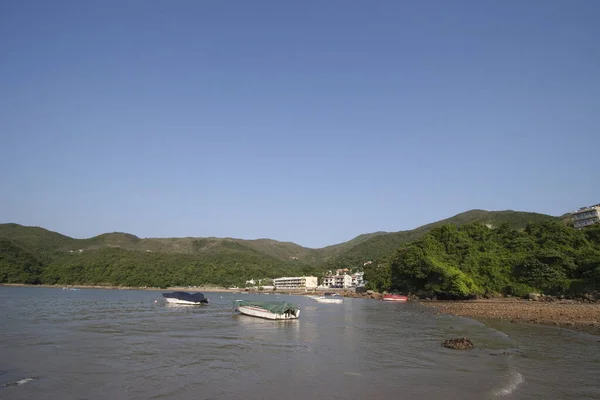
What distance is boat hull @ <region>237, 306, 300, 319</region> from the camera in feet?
118

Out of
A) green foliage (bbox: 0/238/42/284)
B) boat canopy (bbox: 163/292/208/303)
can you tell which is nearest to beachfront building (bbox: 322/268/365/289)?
boat canopy (bbox: 163/292/208/303)

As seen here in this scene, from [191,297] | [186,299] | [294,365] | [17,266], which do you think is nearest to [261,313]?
[294,365]

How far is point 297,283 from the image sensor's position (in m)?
173

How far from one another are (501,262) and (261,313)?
2009 inches

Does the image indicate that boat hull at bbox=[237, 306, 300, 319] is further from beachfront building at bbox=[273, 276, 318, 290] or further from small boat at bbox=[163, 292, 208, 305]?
beachfront building at bbox=[273, 276, 318, 290]

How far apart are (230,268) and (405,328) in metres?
173

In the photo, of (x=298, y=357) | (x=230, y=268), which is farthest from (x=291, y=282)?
(x=298, y=357)

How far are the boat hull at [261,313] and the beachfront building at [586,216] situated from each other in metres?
113

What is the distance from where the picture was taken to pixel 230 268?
19525 centimetres

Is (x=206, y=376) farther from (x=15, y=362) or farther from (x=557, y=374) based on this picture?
(x=557, y=374)

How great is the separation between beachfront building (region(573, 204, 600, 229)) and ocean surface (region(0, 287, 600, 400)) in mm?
110759

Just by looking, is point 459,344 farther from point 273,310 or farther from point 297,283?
point 297,283

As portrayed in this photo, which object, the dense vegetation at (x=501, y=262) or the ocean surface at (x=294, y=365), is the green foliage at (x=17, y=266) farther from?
the ocean surface at (x=294, y=365)

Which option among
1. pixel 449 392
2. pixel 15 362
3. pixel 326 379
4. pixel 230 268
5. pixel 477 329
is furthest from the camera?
pixel 230 268
